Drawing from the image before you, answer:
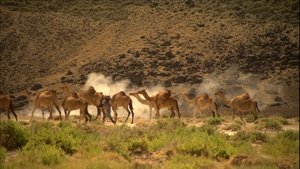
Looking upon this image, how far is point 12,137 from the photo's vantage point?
15508 millimetres

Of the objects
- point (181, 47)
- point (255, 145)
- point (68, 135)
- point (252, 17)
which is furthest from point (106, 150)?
point (252, 17)

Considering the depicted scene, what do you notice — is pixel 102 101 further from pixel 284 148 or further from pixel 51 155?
pixel 284 148

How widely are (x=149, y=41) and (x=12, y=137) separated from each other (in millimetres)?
37210

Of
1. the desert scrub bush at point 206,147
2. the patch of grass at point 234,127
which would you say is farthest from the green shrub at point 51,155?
the patch of grass at point 234,127

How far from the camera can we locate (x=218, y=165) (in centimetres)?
1299

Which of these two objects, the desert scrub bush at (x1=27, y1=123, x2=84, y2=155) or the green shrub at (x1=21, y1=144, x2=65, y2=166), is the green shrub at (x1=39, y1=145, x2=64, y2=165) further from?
the desert scrub bush at (x1=27, y1=123, x2=84, y2=155)

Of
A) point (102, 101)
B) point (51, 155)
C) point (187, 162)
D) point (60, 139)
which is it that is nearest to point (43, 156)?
point (51, 155)

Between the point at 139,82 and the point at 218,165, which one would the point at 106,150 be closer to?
the point at 218,165

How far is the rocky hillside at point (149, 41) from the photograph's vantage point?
4591 centimetres

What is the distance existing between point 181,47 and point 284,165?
129ft

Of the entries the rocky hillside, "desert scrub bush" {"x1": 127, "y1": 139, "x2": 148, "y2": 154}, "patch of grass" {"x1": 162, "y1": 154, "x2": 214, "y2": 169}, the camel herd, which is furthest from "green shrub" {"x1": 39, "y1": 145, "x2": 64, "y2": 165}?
the rocky hillside

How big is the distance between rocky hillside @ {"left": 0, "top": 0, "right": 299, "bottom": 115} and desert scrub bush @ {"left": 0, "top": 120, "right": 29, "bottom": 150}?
28.2 metres

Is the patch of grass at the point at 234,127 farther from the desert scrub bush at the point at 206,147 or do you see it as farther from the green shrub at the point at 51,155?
the green shrub at the point at 51,155

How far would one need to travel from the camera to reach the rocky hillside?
45.9m
